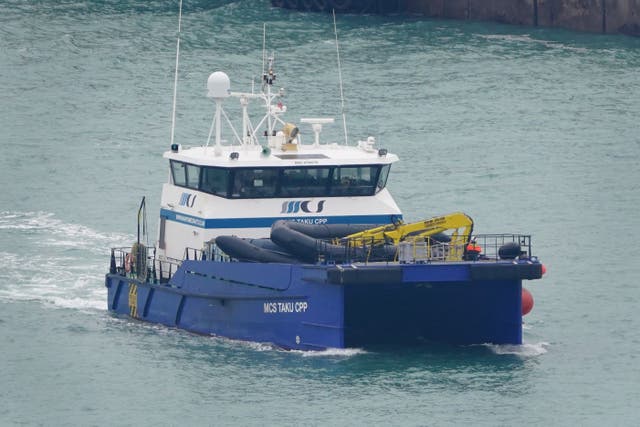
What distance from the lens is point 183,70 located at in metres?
61.1

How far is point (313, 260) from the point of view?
30.6m

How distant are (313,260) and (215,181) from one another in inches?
127

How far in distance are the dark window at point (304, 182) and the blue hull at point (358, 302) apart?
206 centimetres

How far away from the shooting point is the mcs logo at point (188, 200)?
33.3 metres

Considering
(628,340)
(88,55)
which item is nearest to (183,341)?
(628,340)

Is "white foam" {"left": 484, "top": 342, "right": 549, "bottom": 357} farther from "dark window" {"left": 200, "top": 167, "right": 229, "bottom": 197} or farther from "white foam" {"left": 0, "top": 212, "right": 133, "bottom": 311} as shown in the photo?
"white foam" {"left": 0, "top": 212, "right": 133, "bottom": 311}

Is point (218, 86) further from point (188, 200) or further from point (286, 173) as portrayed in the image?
point (286, 173)

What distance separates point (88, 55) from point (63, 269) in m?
25.5

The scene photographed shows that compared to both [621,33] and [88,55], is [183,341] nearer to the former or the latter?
[88,55]

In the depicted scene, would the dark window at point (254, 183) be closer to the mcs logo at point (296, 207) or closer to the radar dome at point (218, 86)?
the mcs logo at point (296, 207)

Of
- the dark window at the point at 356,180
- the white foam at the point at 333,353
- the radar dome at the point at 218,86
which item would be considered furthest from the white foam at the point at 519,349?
the radar dome at the point at 218,86

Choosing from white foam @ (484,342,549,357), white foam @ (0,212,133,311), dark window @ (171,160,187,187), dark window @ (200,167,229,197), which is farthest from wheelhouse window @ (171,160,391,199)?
white foam @ (0,212,133,311)

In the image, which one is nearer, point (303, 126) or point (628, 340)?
point (628, 340)

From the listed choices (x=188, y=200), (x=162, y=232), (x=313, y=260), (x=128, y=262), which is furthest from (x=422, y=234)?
(x=128, y=262)
